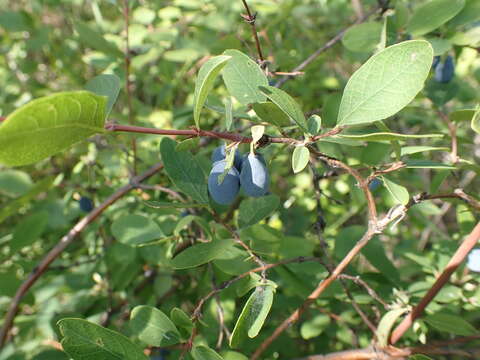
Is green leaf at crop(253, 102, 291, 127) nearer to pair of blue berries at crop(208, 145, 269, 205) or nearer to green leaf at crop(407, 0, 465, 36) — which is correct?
pair of blue berries at crop(208, 145, 269, 205)

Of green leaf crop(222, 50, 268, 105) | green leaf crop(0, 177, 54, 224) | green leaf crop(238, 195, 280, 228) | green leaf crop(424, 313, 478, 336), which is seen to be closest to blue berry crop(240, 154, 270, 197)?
green leaf crop(222, 50, 268, 105)

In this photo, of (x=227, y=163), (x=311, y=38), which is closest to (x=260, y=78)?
(x=227, y=163)

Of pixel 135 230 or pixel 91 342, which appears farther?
pixel 135 230

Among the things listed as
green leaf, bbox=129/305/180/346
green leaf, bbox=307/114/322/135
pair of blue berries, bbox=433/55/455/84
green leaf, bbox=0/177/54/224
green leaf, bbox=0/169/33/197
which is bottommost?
green leaf, bbox=0/169/33/197

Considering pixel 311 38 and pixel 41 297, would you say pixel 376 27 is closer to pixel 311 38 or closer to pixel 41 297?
pixel 311 38

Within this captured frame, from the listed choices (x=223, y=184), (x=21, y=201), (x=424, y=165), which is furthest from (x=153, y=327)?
(x=21, y=201)

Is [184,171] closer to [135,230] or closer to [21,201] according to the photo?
[135,230]
